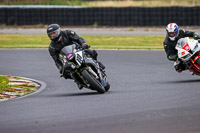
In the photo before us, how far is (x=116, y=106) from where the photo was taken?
30.7 feet

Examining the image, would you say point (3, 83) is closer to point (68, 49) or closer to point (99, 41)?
point (68, 49)

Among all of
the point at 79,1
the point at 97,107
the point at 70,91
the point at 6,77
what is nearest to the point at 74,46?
the point at 70,91

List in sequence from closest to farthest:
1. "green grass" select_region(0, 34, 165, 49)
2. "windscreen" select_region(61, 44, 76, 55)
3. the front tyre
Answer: the front tyre, "windscreen" select_region(61, 44, 76, 55), "green grass" select_region(0, 34, 165, 49)

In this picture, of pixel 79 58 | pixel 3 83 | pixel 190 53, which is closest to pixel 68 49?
pixel 79 58

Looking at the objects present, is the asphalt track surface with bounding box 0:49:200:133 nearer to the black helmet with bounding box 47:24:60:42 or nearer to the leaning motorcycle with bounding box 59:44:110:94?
the leaning motorcycle with bounding box 59:44:110:94

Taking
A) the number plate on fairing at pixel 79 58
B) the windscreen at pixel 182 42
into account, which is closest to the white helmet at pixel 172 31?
the windscreen at pixel 182 42

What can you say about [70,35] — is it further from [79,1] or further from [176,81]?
[79,1]

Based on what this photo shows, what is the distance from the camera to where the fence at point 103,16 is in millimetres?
29922

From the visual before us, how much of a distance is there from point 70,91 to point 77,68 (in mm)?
1322

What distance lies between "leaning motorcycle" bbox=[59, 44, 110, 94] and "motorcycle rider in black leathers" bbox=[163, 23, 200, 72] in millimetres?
2728

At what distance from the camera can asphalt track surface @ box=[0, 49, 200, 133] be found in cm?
767

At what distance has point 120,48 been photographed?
76.4ft

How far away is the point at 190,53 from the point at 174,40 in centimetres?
86

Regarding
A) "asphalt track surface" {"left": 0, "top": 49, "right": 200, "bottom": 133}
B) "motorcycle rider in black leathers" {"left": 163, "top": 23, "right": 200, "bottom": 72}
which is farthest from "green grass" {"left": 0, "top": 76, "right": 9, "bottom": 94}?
"motorcycle rider in black leathers" {"left": 163, "top": 23, "right": 200, "bottom": 72}
